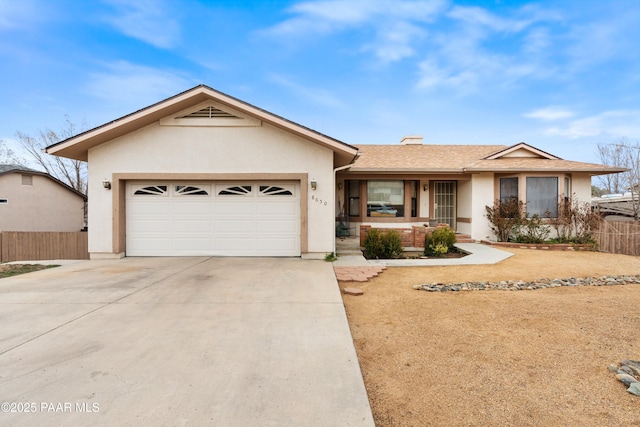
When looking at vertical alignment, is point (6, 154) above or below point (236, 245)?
above

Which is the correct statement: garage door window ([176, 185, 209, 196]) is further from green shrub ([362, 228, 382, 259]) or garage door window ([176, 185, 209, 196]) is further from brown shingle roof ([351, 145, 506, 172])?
brown shingle roof ([351, 145, 506, 172])

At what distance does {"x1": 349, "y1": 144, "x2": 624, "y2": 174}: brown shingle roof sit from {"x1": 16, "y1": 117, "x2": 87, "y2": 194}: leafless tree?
23.2 meters

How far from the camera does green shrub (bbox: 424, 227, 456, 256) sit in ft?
33.0

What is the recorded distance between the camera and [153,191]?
368 inches

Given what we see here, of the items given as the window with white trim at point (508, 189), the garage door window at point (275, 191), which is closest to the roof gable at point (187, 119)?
the garage door window at point (275, 191)

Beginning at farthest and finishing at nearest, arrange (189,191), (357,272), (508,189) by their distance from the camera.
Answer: (508,189)
(189,191)
(357,272)

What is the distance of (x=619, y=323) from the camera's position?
4.27m

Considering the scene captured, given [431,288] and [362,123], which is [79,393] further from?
[362,123]

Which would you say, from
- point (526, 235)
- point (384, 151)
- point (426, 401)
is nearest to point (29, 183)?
point (384, 151)

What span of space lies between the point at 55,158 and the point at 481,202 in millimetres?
30641

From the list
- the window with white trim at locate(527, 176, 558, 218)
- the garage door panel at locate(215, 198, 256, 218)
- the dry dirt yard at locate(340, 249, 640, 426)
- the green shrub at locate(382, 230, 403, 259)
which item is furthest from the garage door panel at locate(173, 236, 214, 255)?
the window with white trim at locate(527, 176, 558, 218)

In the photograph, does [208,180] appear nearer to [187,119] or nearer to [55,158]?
[187,119]

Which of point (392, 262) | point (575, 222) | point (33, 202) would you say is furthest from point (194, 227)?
point (575, 222)

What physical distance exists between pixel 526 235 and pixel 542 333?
9.34 meters
